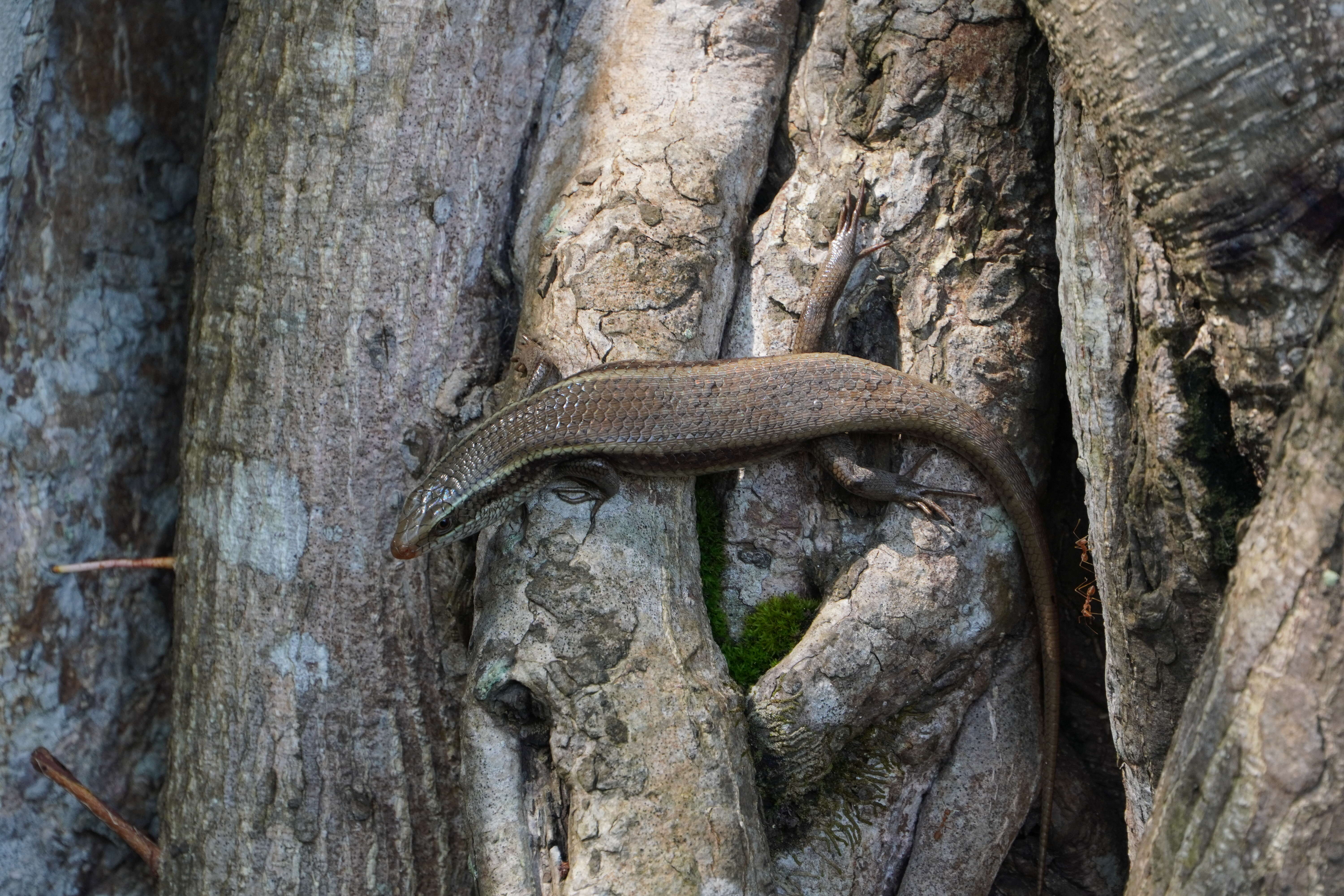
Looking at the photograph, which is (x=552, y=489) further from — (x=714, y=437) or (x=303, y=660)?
(x=303, y=660)

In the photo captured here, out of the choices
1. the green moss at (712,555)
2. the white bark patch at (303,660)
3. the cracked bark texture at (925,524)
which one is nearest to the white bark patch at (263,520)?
the white bark patch at (303,660)

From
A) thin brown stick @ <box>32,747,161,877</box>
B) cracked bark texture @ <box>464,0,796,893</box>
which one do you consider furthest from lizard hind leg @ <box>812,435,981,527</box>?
thin brown stick @ <box>32,747,161,877</box>

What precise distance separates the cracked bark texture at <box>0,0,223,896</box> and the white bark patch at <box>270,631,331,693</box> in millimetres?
1074

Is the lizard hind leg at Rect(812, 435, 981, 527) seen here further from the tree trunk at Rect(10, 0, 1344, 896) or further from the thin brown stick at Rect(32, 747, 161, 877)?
the thin brown stick at Rect(32, 747, 161, 877)

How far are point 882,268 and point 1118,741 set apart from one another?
1812mm

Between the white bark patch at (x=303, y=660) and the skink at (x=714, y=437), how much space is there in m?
0.47

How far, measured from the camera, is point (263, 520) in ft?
11.2

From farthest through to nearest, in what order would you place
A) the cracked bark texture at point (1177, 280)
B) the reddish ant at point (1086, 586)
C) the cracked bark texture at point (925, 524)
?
the reddish ant at point (1086, 586)
the cracked bark texture at point (925, 524)
the cracked bark texture at point (1177, 280)

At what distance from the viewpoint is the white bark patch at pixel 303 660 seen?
133 inches

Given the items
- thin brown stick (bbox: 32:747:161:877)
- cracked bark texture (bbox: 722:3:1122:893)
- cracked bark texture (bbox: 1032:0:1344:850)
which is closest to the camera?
cracked bark texture (bbox: 1032:0:1344:850)

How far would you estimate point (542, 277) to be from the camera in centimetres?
354

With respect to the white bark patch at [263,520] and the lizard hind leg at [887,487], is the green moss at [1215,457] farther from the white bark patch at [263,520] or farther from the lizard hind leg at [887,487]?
the white bark patch at [263,520]

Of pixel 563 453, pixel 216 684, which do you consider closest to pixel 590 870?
pixel 563 453

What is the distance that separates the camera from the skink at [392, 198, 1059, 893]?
132 inches
